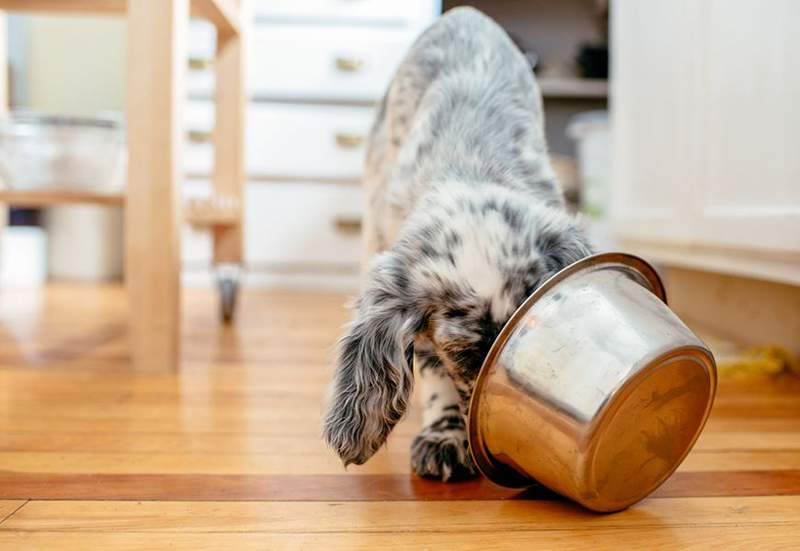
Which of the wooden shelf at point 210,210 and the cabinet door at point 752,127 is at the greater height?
the cabinet door at point 752,127

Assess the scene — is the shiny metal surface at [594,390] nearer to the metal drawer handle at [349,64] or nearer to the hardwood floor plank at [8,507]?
the hardwood floor plank at [8,507]

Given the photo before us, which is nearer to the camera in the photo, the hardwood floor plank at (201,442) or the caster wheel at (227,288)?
the hardwood floor plank at (201,442)

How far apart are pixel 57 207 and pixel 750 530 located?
382cm

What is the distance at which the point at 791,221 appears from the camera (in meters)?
1.73

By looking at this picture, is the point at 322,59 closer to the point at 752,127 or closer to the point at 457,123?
the point at 752,127

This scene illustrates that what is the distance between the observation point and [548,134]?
4.73 meters

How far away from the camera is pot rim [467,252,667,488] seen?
0.95m

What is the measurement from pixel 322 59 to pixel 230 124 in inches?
45.1

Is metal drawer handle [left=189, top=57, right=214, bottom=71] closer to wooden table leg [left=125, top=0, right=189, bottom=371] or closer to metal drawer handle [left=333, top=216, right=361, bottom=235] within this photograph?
metal drawer handle [left=333, top=216, right=361, bottom=235]

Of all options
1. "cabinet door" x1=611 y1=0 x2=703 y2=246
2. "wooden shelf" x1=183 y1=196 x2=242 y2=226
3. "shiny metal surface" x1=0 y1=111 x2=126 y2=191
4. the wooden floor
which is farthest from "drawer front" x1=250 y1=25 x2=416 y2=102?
the wooden floor

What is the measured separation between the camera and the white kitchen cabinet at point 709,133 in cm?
177

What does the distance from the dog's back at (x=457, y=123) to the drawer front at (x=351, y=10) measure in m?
1.95

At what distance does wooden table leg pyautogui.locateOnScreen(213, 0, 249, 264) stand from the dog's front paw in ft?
5.65

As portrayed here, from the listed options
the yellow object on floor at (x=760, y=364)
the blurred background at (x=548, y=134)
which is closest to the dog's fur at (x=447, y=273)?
the blurred background at (x=548, y=134)
